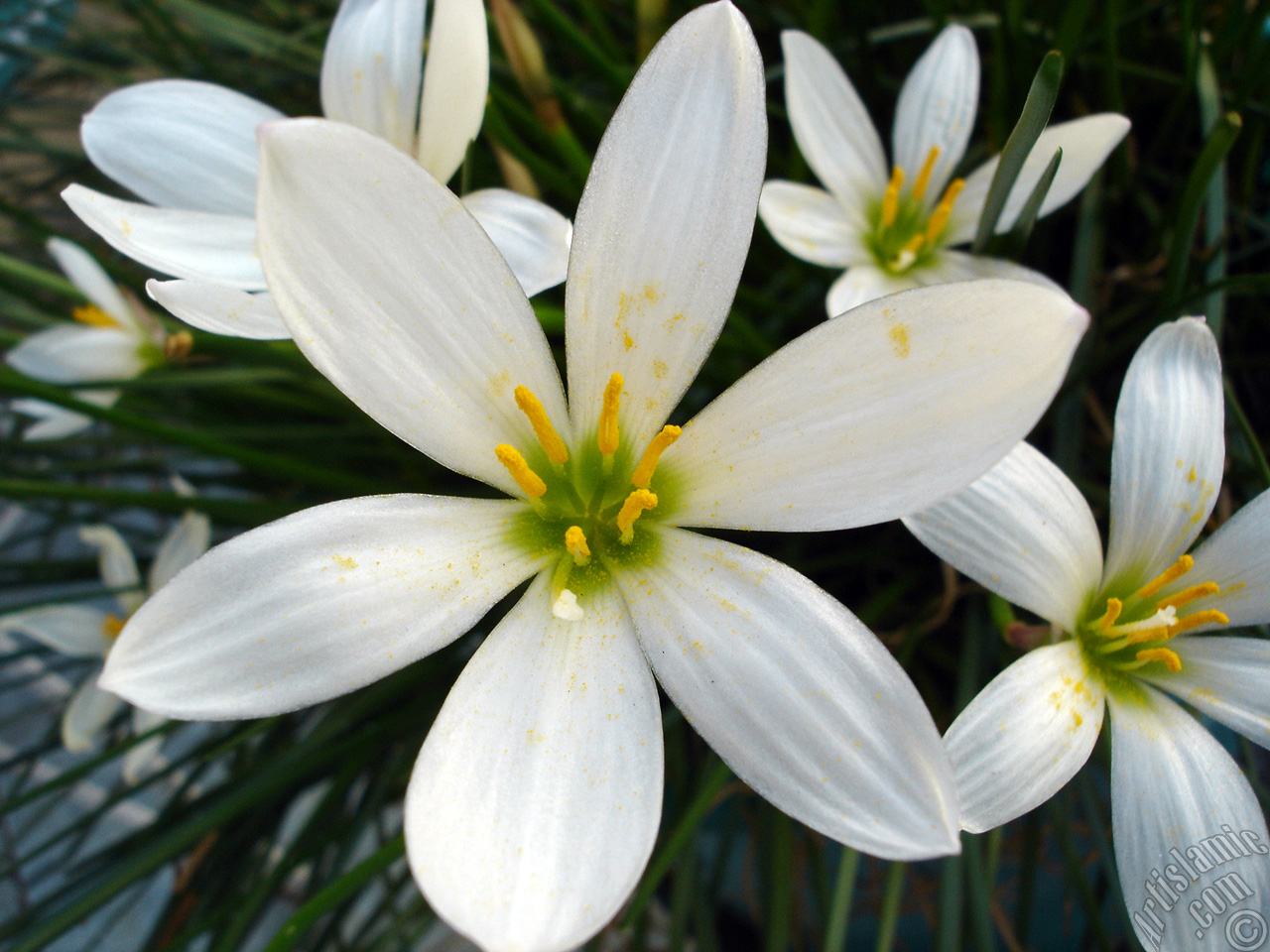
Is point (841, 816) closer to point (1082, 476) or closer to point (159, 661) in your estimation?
point (159, 661)

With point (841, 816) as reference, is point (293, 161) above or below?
above

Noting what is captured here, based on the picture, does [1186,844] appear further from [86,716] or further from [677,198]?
[86,716]

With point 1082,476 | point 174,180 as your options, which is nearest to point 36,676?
point 174,180

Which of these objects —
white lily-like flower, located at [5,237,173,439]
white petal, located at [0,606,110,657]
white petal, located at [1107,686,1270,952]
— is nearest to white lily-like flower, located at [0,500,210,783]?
white petal, located at [0,606,110,657]

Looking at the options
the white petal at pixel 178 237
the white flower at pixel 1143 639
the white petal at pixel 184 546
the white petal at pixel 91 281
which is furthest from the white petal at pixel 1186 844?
the white petal at pixel 91 281

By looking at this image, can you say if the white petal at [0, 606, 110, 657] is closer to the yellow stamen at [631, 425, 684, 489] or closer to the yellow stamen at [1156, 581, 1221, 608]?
the yellow stamen at [631, 425, 684, 489]

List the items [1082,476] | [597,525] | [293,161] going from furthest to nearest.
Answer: [1082,476] < [597,525] < [293,161]
